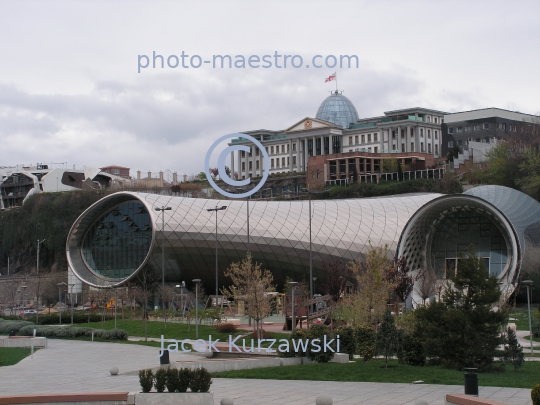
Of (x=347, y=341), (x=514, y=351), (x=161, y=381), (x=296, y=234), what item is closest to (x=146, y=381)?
A: (x=161, y=381)

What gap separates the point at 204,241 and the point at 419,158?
44.3 m

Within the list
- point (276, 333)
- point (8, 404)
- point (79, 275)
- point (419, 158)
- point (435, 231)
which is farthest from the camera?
point (419, 158)

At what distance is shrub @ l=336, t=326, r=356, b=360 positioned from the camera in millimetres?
27672

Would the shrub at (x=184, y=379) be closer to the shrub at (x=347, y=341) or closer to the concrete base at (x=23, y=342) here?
the shrub at (x=347, y=341)

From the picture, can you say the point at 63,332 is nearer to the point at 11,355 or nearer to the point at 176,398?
the point at 11,355

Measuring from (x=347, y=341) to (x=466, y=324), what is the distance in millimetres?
5631

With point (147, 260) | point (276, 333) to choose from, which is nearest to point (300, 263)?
point (147, 260)

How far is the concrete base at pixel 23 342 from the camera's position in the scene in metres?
36.9

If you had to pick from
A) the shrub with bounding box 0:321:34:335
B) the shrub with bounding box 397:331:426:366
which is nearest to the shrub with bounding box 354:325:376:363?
the shrub with bounding box 397:331:426:366

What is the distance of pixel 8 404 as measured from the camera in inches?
664

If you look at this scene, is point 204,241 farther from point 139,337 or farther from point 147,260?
point 139,337

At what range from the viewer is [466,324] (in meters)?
23.2

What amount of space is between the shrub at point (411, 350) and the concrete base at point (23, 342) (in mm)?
19357

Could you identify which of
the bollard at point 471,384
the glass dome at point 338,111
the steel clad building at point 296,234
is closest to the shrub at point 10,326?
the steel clad building at point 296,234
